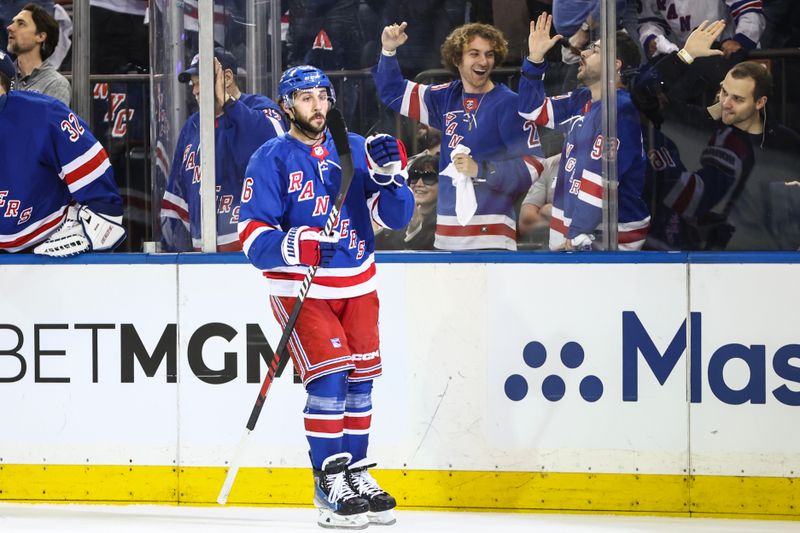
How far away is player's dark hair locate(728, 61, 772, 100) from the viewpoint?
13.7ft

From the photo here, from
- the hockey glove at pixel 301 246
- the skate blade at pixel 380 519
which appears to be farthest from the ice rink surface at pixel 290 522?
the hockey glove at pixel 301 246

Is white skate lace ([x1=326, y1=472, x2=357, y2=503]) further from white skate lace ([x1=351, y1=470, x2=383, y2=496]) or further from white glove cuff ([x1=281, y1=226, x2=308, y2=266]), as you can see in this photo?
white glove cuff ([x1=281, y1=226, x2=308, y2=266])

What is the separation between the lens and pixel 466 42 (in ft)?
13.5

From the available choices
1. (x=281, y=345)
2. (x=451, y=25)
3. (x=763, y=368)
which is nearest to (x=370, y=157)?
(x=281, y=345)

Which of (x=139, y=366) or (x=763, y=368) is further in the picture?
(x=139, y=366)

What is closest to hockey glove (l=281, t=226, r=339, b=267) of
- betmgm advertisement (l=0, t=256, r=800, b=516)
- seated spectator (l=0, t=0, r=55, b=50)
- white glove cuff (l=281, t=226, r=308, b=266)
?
white glove cuff (l=281, t=226, r=308, b=266)

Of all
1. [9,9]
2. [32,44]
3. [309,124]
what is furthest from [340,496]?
[9,9]

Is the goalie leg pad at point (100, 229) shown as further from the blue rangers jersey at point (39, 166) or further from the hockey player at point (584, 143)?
the hockey player at point (584, 143)

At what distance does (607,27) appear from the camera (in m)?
3.94

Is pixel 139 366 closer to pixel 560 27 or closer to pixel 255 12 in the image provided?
pixel 255 12

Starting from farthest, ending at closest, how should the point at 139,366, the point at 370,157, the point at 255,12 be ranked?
the point at 255,12
the point at 139,366
the point at 370,157

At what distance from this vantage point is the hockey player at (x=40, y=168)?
4.09m

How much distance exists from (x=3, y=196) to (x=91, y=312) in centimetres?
52

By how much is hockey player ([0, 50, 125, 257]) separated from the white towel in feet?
3.59
